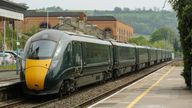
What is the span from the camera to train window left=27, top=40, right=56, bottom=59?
859 inches

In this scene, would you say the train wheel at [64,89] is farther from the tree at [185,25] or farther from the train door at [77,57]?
the tree at [185,25]

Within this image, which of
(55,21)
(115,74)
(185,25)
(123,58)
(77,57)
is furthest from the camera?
(55,21)

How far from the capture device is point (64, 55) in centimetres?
2250

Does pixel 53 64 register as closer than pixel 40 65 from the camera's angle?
No

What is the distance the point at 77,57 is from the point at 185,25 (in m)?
5.18

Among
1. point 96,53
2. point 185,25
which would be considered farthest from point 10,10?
point 185,25

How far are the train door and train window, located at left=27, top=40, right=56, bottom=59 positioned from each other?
6.61 ft

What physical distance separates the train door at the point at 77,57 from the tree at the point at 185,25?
472cm

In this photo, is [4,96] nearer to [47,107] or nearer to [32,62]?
[32,62]

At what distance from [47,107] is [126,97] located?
13.9ft

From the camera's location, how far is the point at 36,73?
21266 mm

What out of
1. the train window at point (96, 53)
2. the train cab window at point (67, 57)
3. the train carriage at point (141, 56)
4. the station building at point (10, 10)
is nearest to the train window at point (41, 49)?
the train cab window at point (67, 57)

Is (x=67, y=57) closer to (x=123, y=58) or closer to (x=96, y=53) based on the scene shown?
(x=96, y=53)

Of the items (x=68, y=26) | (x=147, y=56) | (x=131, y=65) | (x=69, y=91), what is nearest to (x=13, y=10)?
(x=147, y=56)
